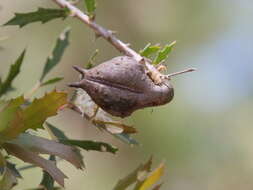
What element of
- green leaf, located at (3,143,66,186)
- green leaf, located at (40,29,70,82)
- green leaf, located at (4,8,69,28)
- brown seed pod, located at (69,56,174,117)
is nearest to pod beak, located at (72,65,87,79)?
brown seed pod, located at (69,56,174,117)

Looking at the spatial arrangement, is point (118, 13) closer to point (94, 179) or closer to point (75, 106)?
point (94, 179)

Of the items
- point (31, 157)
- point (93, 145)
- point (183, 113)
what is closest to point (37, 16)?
point (93, 145)

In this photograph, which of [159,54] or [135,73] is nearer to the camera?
[135,73]

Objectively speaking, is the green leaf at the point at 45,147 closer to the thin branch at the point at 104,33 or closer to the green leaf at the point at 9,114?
the green leaf at the point at 9,114

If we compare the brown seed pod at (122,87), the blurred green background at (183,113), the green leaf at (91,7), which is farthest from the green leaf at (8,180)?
the blurred green background at (183,113)

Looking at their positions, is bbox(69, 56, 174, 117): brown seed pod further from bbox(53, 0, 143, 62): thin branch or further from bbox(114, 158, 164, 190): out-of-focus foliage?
bbox(114, 158, 164, 190): out-of-focus foliage

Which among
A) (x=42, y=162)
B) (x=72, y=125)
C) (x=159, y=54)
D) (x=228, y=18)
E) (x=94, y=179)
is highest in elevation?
(x=228, y=18)

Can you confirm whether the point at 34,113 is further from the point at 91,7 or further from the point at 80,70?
the point at 91,7

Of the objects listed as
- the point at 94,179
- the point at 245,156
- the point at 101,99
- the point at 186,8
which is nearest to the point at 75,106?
the point at 101,99
